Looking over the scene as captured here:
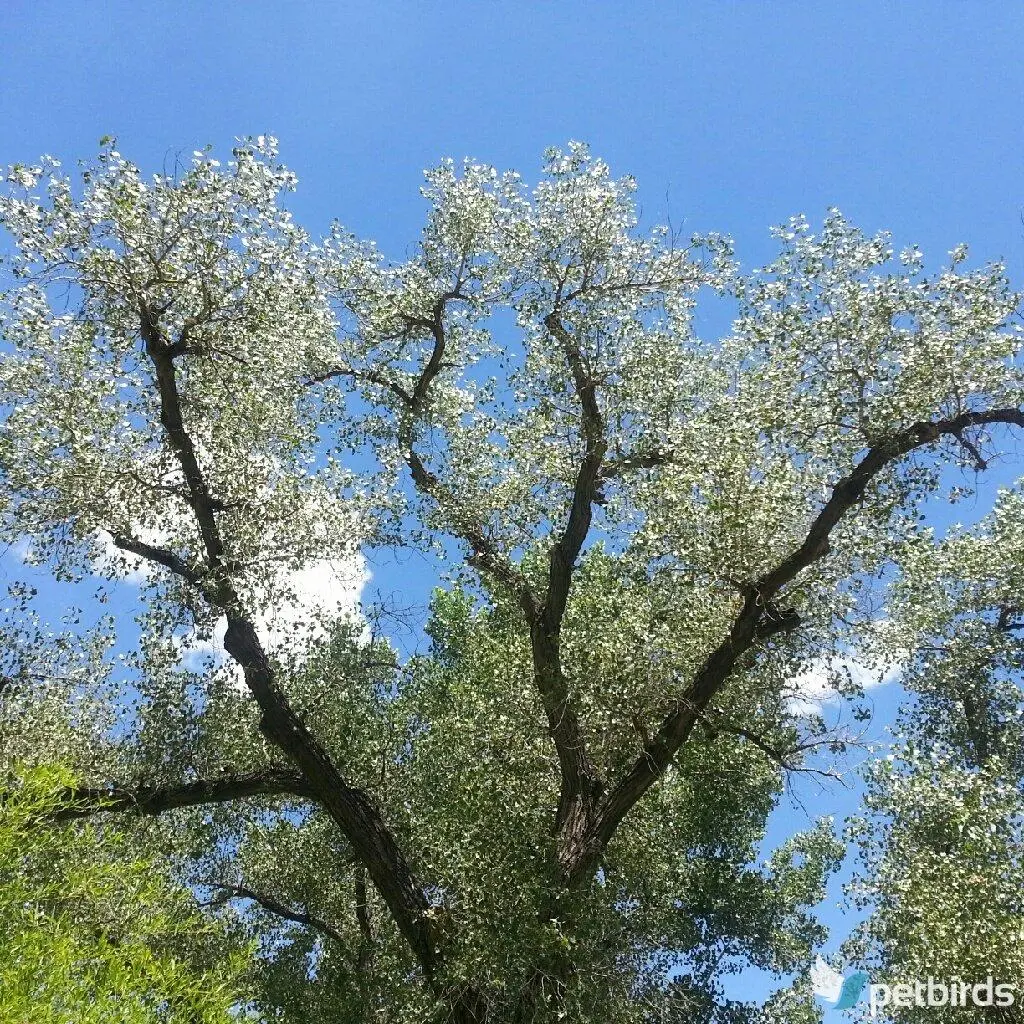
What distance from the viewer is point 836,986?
976 inches

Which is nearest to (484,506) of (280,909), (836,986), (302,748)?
(302,748)

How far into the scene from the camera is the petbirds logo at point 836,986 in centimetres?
2193

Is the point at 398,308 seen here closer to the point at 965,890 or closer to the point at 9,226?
the point at 9,226

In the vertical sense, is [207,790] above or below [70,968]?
above

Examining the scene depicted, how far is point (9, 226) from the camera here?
14.7 metres

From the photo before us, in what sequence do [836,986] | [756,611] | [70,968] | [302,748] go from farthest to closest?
[836,986] → [302,748] → [756,611] → [70,968]

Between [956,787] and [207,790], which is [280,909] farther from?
[956,787]

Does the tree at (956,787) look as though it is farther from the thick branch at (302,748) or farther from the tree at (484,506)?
the thick branch at (302,748)

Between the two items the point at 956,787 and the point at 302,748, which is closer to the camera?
the point at 302,748

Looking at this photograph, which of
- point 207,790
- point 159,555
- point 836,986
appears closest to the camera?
point 207,790

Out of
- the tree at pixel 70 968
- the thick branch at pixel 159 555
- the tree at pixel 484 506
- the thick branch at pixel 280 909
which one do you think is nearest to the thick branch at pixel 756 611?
the tree at pixel 484 506

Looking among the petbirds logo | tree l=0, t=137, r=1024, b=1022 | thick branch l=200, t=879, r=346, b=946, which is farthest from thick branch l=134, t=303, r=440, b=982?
the petbirds logo

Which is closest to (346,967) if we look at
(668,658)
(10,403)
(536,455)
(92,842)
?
(92,842)

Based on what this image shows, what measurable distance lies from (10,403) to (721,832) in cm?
1857
